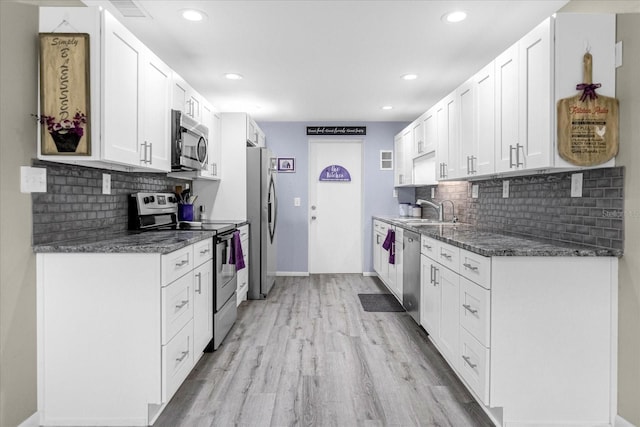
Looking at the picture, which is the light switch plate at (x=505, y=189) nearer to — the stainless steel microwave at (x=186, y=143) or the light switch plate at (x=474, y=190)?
the light switch plate at (x=474, y=190)

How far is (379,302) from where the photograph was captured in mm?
4246

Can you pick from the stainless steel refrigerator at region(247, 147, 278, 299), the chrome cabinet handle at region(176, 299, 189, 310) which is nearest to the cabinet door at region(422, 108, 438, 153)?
the stainless steel refrigerator at region(247, 147, 278, 299)

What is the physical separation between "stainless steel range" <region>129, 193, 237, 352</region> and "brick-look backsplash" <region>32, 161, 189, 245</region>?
0.10 meters

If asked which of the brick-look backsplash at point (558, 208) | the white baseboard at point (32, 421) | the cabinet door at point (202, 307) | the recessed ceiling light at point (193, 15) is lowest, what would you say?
the white baseboard at point (32, 421)

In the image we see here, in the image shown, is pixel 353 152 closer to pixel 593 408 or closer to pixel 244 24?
pixel 244 24

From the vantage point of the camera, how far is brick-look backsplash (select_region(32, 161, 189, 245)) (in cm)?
195

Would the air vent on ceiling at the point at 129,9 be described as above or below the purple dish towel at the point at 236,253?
above

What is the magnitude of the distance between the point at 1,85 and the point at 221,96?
289cm

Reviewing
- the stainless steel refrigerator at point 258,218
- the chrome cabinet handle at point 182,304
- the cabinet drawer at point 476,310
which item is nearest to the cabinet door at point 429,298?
the cabinet drawer at point 476,310

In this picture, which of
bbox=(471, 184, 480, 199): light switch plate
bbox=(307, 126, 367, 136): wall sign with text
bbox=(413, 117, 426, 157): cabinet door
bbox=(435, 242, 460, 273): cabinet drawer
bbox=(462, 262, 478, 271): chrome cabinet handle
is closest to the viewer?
bbox=(462, 262, 478, 271): chrome cabinet handle

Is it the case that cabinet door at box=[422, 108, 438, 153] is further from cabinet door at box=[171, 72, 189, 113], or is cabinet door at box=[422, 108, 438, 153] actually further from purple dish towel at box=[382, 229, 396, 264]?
cabinet door at box=[171, 72, 189, 113]

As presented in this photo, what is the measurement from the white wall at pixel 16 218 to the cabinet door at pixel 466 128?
278 centimetres

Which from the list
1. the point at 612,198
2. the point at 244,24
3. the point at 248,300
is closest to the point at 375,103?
the point at 244,24

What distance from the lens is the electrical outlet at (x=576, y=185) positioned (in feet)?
6.95
